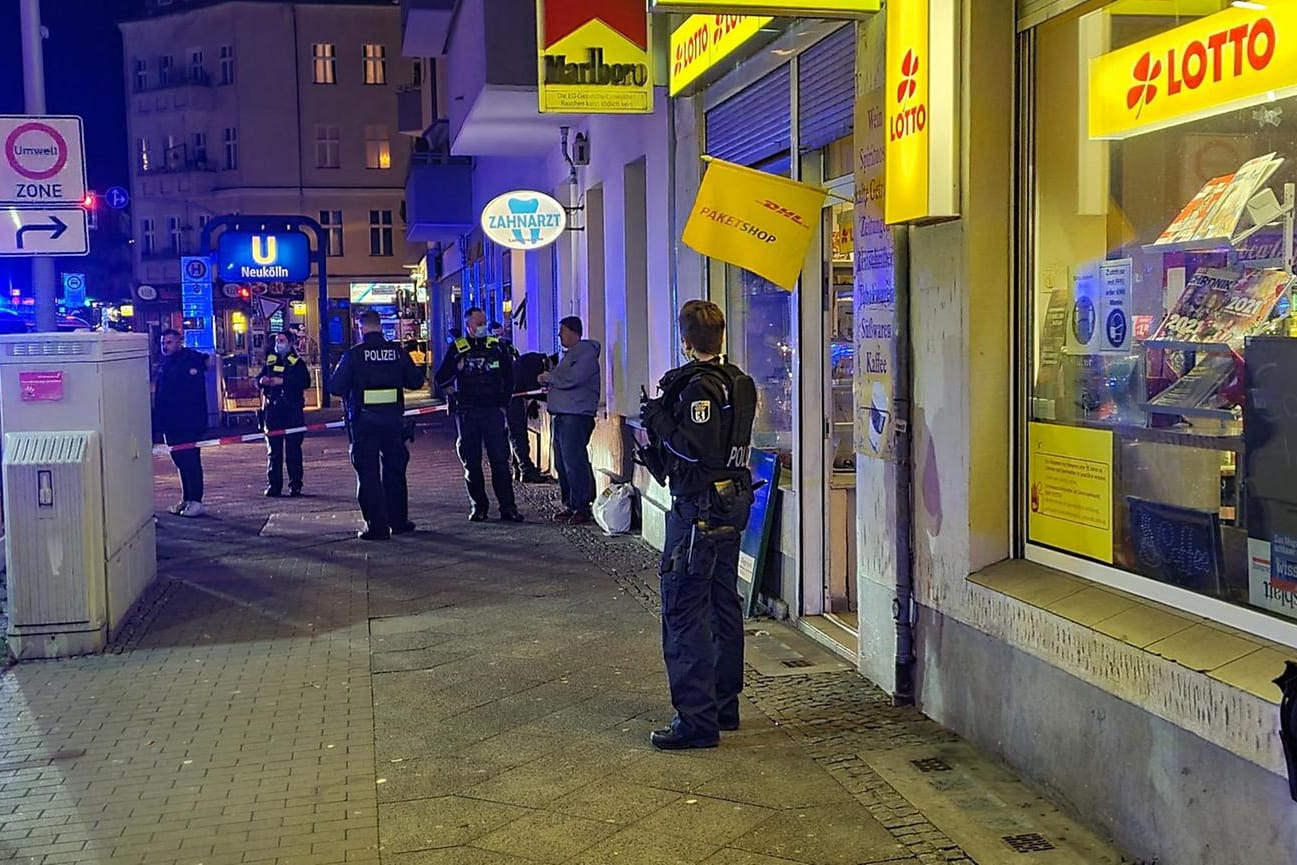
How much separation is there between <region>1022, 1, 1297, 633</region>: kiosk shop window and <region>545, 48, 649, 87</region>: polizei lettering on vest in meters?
4.10

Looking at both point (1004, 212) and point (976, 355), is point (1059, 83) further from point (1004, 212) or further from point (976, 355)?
point (976, 355)

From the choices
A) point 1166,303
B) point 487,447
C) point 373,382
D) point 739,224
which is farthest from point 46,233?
point 1166,303

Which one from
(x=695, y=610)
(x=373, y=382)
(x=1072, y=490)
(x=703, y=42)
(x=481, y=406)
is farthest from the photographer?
(x=481, y=406)

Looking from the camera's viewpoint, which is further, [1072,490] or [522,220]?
[522,220]

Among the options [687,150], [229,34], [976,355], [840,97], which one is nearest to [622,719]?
[976,355]

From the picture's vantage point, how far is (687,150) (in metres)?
9.32

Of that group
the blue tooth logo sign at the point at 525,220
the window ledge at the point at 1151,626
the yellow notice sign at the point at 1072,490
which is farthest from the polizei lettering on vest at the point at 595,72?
the window ledge at the point at 1151,626

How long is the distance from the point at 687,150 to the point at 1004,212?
4.34m

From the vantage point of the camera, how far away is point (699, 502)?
5.53m

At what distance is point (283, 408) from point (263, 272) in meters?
13.2

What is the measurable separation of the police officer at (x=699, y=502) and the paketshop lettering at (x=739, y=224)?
0.97m

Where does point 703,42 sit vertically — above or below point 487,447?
above

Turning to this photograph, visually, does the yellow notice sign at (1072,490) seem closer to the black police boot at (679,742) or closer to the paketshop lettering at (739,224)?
the black police boot at (679,742)

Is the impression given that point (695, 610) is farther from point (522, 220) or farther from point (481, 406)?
point (522, 220)
